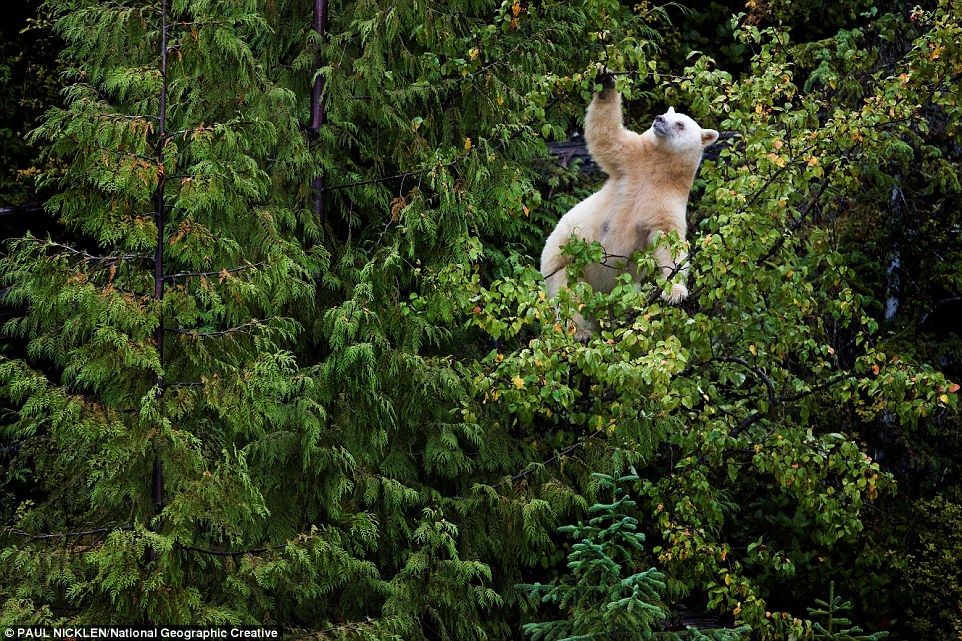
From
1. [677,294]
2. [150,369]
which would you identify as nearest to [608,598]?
[677,294]

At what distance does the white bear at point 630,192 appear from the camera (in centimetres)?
479

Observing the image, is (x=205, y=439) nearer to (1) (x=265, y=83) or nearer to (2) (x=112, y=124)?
(2) (x=112, y=124)

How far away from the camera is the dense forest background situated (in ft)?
12.3

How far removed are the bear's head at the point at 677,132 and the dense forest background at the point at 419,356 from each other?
0.89 feet

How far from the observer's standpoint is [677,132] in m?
4.72

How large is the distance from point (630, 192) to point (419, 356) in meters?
1.42

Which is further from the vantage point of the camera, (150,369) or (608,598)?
(608,598)

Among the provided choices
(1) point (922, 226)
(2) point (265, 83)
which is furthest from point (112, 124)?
(1) point (922, 226)

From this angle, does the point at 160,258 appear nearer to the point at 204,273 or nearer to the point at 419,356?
the point at 204,273

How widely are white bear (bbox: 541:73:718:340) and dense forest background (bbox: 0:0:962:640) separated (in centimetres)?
18

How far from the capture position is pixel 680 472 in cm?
610

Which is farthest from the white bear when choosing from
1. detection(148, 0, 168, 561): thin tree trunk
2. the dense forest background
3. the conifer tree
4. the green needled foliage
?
detection(148, 0, 168, 561): thin tree trunk

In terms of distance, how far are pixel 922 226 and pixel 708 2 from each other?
148 inches

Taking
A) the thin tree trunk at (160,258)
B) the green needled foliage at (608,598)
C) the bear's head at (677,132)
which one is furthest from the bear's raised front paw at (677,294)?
the thin tree trunk at (160,258)
